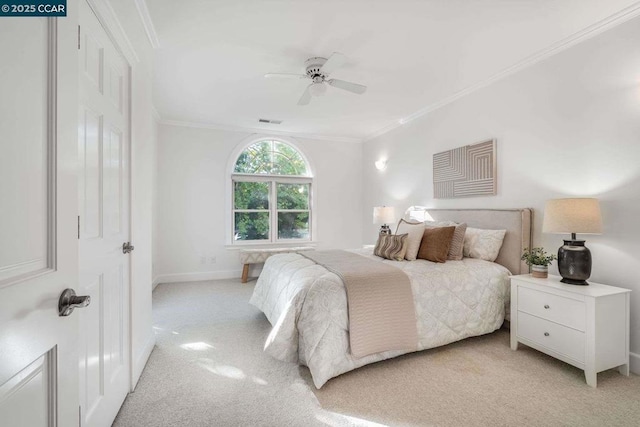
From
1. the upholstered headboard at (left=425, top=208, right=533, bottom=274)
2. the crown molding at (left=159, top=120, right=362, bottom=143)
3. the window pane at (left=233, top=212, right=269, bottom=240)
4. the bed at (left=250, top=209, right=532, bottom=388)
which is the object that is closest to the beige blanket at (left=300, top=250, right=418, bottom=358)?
the bed at (left=250, top=209, right=532, bottom=388)

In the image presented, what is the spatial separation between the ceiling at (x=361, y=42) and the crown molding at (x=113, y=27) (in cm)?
45

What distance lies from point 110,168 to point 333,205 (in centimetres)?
423

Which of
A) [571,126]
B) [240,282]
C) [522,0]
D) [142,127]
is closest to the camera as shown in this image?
[522,0]

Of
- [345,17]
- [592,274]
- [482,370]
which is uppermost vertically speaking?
[345,17]

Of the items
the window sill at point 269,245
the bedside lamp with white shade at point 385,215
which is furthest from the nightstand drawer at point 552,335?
the window sill at point 269,245

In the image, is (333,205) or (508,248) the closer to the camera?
(508,248)

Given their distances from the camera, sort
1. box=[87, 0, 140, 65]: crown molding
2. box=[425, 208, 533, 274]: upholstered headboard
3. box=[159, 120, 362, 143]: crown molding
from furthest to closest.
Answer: box=[159, 120, 362, 143]: crown molding
box=[425, 208, 533, 274]: upholstered headboard
box=[87, 0, 140, 65]: crown molding

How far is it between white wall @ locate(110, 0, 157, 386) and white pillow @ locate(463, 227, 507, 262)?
2976mm

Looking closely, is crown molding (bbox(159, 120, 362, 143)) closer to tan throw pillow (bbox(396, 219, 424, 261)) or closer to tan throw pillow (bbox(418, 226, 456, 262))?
tan throw pillow (bbox(396, 219, 424, 261))

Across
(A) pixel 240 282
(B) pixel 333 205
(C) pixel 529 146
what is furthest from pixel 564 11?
(A) pixel 240 282

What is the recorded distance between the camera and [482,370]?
207 cm

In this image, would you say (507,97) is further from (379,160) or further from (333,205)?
(333,205)

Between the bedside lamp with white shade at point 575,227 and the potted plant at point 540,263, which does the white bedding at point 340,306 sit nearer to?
the potted plant at point 540,263

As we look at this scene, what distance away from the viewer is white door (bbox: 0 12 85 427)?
23.0 inches
